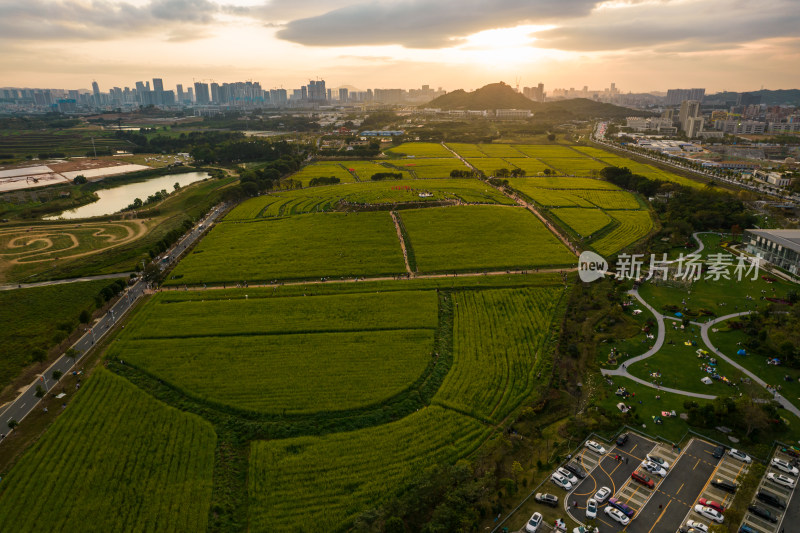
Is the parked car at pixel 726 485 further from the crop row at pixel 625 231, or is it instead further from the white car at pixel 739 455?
the crop row at pixel 625 231

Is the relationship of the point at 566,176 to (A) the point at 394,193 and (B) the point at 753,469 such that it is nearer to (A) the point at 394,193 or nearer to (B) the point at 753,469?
(A) the point at 394,193

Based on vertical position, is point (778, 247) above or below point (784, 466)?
above

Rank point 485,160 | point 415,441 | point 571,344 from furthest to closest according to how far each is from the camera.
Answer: point 485,160, point 571,344, point 415,441

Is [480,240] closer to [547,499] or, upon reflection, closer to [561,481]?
[561,481]

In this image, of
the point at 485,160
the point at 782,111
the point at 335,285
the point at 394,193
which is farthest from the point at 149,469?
the point at 782,111

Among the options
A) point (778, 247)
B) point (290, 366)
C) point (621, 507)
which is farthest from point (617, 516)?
Result: point (778, 247)
